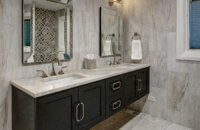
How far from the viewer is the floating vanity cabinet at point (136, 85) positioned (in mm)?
1997

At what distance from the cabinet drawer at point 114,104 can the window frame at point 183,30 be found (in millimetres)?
1137

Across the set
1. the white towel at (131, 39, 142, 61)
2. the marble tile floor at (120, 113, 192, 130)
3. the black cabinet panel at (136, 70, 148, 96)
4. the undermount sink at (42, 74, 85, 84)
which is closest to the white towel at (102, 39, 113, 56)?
the white towel at (131, 39, 142, 61)

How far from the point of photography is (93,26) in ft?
7.23

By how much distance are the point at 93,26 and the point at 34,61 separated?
1.03 metres

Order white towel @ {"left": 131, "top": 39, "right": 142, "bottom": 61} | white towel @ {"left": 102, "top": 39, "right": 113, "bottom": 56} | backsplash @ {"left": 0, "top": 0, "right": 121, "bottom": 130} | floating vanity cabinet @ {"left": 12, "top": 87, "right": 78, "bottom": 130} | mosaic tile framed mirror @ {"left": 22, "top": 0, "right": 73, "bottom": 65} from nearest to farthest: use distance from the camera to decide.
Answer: floating vanity cabinet @ {"left": 12, "top": 87, "right": 78, "bottom": 130} → backsplash @ {"left": 0, "top": 0, "right": 121, "bottom": 130} → mosaic tile framed mirror @ {"left": 22, "top": 0, "right": 73, "bottom": 65} → white towel @ {"left": 102, "top": 39, "right": 113, "bottom": 56} → white towel @ {"left": 131, "top": 39, "right": 142, "bottom": 61}

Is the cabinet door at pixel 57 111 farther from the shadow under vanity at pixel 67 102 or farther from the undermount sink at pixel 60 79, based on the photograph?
the undermount sink at pixel 60 79

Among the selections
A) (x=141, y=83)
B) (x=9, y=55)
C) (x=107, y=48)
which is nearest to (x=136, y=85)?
(x=141, y=83)

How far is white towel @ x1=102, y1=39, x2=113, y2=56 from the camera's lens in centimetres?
241

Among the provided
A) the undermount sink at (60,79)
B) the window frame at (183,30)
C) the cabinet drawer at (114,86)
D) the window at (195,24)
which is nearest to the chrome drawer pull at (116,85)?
the cabinet drawer at (114,86)

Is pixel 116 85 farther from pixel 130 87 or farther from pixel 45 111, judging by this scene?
pixel 45 111

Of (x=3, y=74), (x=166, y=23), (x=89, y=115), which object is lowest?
(x=89, y=115)

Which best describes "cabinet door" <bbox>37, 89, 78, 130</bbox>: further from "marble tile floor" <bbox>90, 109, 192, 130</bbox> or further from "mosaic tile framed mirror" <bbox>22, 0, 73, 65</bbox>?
"marble tile floor" <bbox>90, 109, 192, 130</bbox>

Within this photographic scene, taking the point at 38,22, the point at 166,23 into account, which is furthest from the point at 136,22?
the point at 38,22

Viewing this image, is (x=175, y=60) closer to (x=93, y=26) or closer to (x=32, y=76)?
(x=93, y=26)
